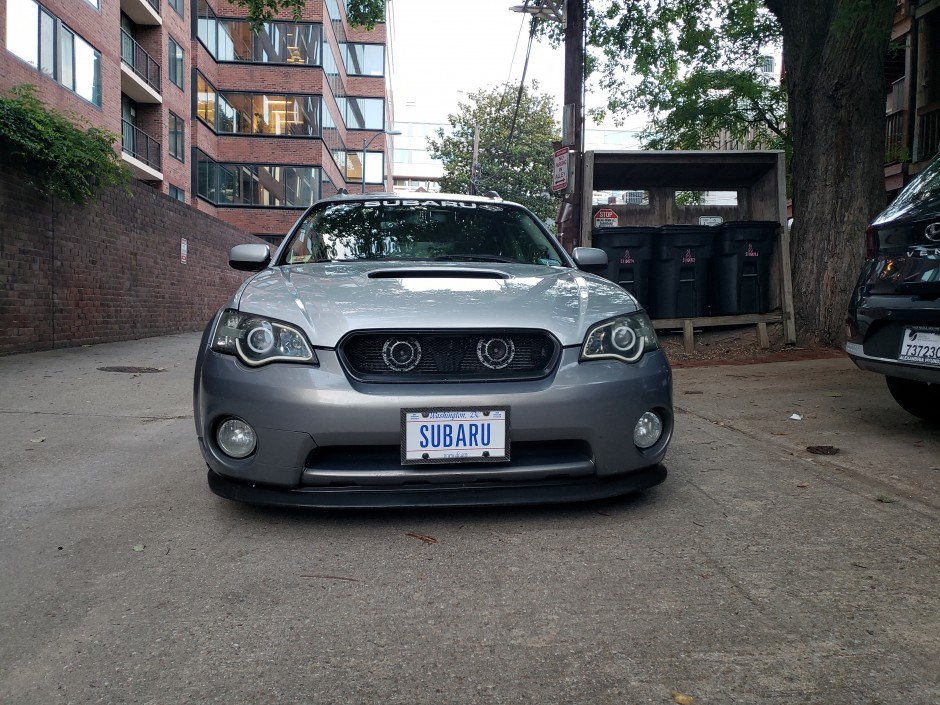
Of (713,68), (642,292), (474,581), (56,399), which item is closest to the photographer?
(474,581)

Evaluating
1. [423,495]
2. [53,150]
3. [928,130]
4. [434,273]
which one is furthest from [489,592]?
[928,130]

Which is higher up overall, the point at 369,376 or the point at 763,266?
the point at 763,266

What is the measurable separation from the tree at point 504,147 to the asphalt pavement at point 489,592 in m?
39.1

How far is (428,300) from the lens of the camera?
2.97m

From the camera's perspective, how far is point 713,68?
16812 mm

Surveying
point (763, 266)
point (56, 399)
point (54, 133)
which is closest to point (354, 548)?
point (56, 399)

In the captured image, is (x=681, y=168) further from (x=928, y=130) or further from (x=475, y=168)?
(x=475, y=168)

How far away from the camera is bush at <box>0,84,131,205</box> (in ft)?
29.5

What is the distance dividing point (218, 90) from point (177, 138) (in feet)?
20.8

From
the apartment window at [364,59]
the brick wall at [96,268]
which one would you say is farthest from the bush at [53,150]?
the apartment window at [364,59]

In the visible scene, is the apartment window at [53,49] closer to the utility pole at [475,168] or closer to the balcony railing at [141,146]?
the balcony railing at [141,146]

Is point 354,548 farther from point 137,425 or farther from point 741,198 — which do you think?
point 741,198

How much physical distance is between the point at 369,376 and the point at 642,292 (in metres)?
6.60

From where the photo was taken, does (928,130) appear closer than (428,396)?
No
